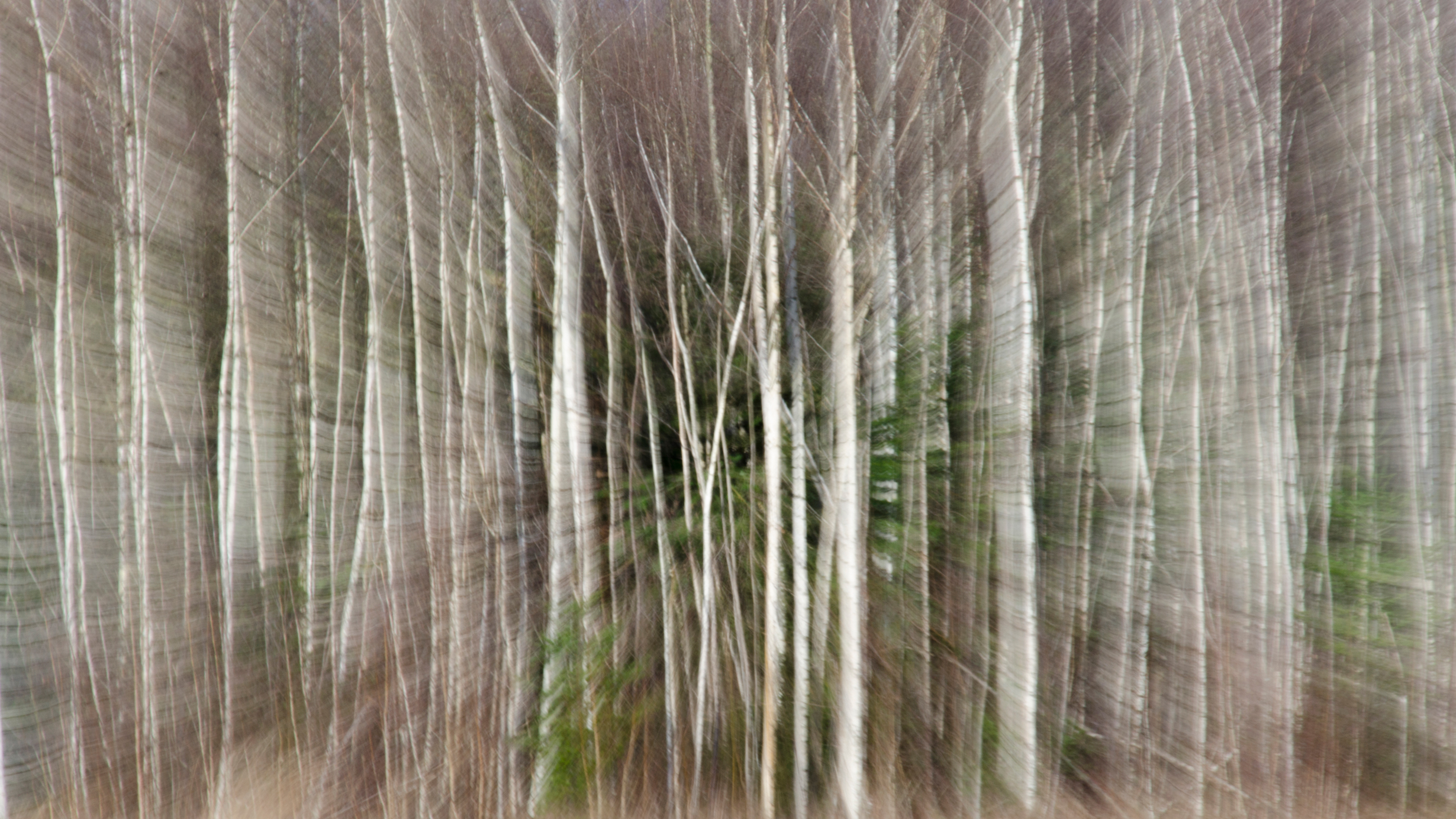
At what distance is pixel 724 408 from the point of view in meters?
1.73

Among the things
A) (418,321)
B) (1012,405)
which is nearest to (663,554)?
(418,321)

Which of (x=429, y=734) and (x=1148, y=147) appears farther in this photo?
(x=1148, y=147)

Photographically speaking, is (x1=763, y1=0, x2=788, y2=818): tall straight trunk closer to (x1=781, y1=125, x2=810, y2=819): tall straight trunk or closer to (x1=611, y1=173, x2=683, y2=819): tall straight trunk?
(x1=781, y1=125, x2=810, y2=819): tall straight trunk

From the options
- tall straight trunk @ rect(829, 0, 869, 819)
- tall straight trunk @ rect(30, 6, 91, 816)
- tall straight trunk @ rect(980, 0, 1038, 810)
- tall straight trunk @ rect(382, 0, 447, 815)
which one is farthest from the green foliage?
tall straight trunk @ rect(30, 6, 91, 816)

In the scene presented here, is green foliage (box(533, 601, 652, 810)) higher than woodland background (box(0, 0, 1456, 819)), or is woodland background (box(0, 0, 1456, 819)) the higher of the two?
woodland background (box(0, 0, 1456, 819))

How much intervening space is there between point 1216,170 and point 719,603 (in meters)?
2.52

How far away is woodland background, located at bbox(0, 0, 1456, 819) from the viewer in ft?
5.42

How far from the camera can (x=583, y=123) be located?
1.76 meters

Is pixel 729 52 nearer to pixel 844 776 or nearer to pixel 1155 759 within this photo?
pixel 844 776

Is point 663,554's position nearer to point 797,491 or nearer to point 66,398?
point 797,491

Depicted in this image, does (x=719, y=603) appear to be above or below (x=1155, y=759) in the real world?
above

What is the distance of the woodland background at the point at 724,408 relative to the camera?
1651 millimetres

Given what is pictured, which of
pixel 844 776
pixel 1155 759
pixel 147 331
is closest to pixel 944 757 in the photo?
pixel 844 776

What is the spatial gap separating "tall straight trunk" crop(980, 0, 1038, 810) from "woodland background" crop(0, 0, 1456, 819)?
0.01m
